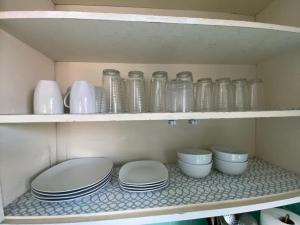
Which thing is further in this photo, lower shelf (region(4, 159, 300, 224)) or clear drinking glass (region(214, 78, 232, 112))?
clear drinking glass (region(214, 78, 232, 112))

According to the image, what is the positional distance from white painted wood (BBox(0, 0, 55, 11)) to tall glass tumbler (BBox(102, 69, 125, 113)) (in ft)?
1.05

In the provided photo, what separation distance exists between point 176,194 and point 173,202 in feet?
0.16

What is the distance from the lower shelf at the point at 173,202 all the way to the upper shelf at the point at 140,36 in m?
0.52

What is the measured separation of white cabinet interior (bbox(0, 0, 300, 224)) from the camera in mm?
500

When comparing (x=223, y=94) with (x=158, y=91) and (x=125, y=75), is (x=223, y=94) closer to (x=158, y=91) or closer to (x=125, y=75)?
(x=158, y=91)

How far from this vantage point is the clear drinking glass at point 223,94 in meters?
0.74

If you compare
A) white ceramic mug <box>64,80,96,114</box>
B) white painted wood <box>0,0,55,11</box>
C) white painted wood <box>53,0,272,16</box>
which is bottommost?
white ceramic mug <box>64,80,96,114</box>

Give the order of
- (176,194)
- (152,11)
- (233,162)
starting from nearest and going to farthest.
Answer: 1. (176,194)
2. (233,162)
3. (152,11)

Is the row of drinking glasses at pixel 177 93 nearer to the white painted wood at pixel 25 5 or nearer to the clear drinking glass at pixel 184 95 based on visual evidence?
the clear drinking glass at pixel 184 95

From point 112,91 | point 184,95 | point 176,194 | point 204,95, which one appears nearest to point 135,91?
point 112,91

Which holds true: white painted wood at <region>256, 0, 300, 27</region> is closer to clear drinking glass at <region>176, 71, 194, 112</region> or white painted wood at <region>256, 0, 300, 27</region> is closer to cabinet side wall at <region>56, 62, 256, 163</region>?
cabinet side wall at <region>56, 62, 256, 163</region>

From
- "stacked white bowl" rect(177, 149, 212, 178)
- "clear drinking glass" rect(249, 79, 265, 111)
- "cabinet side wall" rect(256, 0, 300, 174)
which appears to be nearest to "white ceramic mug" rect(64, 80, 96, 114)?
"stacked white bowl" rect(177, 149, 212, 178)

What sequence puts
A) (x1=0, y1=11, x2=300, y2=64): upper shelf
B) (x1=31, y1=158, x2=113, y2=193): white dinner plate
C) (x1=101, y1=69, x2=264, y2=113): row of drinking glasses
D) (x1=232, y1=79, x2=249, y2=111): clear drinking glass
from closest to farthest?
(x1=0, y1=11, x2=300, y2=64): upper shelf
(x1=31, y1=158, x2=113, y2=193): white dinner plate
(x1=101, y1=69, x2=264, y2=113): row of drinking glasses
(x1=232, y1=79, x2=249, y2=111): clear drinking glass

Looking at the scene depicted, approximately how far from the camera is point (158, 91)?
2.28ft
